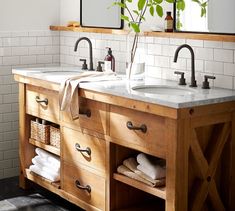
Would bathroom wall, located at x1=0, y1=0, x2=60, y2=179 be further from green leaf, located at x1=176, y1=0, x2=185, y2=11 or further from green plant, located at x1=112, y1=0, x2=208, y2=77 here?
green leaf, located at x1=176, y1=0, x2=185, y2=11

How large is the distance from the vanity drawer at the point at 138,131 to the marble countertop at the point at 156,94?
0.11 meters

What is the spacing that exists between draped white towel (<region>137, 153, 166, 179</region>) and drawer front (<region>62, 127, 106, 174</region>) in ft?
0.94

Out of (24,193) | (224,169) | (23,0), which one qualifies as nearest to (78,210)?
(24,193)

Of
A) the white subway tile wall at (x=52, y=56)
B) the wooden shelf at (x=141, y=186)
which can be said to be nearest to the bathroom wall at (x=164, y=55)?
the white subway tile wall at (x=52, y=56)

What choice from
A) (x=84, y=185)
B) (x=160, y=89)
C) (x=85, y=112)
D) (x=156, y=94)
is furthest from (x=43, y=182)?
(x=156, y=94)

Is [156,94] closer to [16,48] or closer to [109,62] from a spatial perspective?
[109,62]

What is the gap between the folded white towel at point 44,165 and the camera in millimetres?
4477

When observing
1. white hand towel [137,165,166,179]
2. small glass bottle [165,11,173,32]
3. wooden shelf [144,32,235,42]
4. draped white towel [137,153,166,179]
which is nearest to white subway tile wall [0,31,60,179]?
wooden shelf [144,32,235,42]

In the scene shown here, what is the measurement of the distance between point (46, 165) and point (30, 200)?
32 centimetres

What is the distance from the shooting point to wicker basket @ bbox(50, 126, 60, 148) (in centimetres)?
443

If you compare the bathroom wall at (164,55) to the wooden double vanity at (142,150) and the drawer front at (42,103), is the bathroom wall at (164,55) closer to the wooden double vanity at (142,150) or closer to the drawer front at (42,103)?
the wooden double vanity at (142,150)

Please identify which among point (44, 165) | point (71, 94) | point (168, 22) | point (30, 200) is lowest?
point (30, 200)

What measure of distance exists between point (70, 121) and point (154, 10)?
3.42ft

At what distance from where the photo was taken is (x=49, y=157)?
15.0ft
